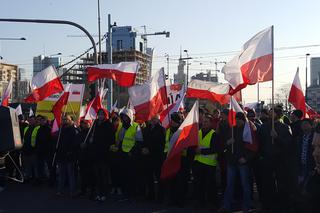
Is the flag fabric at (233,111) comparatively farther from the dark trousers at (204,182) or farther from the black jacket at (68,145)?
the black jacket at (68,145)

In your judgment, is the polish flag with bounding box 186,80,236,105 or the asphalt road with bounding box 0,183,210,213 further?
the polish flag with bounding box 186,80,236,105

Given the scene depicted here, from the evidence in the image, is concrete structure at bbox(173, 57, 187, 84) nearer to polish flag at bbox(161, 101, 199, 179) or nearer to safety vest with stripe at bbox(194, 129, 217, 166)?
safety vest with stripe at bbox(194, 129, 217, 166)

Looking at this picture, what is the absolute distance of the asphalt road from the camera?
971 cm

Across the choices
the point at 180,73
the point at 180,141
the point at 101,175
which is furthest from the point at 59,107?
the point at 180,73

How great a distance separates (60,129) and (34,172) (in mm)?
2154

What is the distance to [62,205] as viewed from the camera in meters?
10.2

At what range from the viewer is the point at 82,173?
11195 millimetres

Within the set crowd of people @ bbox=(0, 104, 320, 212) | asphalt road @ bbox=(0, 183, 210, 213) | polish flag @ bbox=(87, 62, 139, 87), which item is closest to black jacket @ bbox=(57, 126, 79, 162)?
crowd of people @ bbox=(0, 104, 320, 212)

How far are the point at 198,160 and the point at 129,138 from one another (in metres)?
1.86

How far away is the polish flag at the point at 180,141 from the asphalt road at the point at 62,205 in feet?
2.77

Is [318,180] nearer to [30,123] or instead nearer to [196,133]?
[196,133]

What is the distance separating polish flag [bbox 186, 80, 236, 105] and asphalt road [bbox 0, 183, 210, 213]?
4891mm

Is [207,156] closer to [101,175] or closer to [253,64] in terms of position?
[253,64]

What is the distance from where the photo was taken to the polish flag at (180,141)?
938 cm
